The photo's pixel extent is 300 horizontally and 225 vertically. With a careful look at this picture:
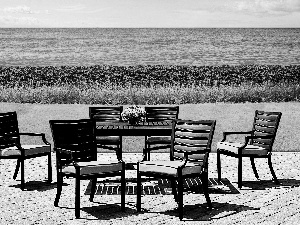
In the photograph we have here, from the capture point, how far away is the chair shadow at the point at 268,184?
334 inches

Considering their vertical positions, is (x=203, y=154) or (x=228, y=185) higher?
(x=203, y=154)

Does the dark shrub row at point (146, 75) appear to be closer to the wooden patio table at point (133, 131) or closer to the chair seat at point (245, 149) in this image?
the chair seat at point (245, 149)

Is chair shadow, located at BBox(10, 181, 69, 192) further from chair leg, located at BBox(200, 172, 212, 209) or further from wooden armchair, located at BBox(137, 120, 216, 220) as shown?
chair leg, located at BBox(200, 172, 212, 209)

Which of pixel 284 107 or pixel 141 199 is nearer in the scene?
pixel 141 199

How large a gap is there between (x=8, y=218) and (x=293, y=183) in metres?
4.17

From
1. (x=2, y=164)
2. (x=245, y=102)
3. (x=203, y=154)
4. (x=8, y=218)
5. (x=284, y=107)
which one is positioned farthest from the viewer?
(x=245, y=102)

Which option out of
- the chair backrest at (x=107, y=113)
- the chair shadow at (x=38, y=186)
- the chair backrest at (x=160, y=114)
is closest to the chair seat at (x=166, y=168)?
the chair shadow at (x=38, y=186)

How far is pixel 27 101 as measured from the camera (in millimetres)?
20203

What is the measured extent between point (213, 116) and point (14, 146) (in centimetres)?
837

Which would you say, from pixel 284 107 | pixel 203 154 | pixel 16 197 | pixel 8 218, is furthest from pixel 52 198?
pixel 284 107

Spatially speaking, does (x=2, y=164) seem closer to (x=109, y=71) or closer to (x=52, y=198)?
(x=52, y=198)

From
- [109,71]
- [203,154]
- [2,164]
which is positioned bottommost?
[109,71]

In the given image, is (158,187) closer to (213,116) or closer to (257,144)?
(257,144)

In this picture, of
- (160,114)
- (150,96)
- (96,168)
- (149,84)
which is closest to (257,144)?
(160,114)
